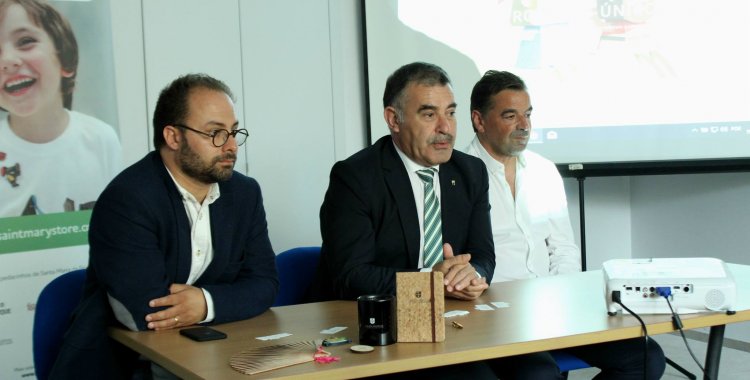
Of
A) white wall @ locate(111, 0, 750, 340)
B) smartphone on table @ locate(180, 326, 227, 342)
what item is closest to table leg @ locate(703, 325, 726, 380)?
smartphone on table @ locate(180, 326, 227, 342)

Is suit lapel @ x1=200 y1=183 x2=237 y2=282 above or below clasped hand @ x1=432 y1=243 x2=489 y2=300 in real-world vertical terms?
above

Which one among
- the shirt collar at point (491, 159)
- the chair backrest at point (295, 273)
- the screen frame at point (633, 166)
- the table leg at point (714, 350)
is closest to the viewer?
the table leg at point (714, 350)

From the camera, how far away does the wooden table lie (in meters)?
1.94

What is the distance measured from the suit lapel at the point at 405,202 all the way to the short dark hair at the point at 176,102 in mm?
624

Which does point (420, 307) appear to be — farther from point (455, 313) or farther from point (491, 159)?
point (491, 159)

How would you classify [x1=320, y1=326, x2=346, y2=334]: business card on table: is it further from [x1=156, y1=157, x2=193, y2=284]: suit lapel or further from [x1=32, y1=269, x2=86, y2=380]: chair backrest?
[x1=32, y1=269, x2=86, y2=380]: chair backrest

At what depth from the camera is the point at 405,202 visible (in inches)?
117

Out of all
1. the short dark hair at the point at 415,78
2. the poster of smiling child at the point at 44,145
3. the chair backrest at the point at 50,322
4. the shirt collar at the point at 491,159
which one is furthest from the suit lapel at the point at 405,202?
the poster of smiling child at the point at 44,145

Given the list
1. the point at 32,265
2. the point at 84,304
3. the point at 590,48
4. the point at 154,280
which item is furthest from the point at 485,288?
the point at 590,48

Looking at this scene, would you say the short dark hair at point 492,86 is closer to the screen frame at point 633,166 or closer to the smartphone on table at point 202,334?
the screen frame at point 633,166

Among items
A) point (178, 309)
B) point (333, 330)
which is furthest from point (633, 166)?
point (178, 309)

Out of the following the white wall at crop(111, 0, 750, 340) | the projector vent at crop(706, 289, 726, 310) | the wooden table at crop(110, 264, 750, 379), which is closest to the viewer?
the wooden table at crop(110, 264, 750, 379)

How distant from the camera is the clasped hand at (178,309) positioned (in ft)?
7.61

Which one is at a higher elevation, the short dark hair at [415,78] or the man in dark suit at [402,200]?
the short dark hair at [415,78]
